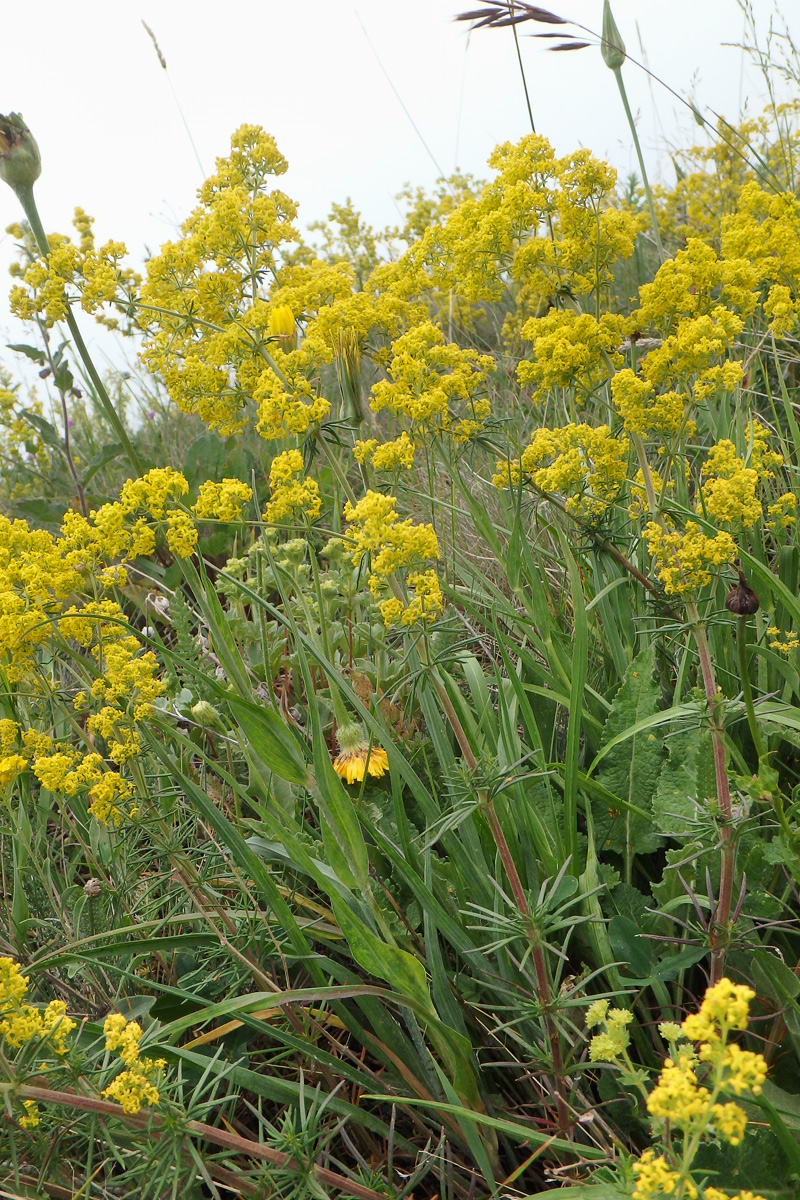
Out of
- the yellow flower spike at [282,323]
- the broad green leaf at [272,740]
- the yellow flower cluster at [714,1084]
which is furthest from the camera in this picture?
the yellow flower spike at [282,323]

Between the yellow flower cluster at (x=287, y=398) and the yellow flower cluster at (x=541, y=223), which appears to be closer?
the yellow flower cluster at (x=287, y=398)

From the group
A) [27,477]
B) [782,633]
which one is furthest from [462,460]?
[27,477]

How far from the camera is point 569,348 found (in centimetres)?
194

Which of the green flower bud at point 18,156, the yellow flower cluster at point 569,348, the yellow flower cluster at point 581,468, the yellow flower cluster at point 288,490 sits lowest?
the yellow flower cluster at point 581,468

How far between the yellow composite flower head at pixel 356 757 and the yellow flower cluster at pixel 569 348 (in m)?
0.92

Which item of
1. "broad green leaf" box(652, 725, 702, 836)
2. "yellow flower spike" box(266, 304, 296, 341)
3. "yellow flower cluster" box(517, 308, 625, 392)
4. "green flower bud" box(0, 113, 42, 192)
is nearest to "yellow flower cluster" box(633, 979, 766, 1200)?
"broad green leaf" box(652, 725, 702, 836)

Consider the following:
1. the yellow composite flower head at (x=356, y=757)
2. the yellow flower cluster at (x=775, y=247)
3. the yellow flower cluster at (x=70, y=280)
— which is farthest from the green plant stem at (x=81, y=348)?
the yellow flower cluster at (x=775, y=247)

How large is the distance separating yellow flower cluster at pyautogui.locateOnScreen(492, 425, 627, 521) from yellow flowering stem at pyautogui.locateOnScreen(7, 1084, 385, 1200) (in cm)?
123

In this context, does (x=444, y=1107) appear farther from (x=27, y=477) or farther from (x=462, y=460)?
(x=27, y=477)

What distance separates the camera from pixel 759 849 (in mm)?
1509

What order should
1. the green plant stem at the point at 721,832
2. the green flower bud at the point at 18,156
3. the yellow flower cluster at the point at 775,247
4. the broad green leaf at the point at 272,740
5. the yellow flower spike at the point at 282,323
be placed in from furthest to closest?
1. the green flower bud at the point at 18,156
2. the yellow flower cluster at the point at 775,247
3. the yellow flower spike at the point at 282,323
4. the broad green leaf at the point at 272,740
5. the green plant stem at the point at 721,832

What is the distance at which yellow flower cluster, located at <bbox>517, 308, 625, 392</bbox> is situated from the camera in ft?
6.38

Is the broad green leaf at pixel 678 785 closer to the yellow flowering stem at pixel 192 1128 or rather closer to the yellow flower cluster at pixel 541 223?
the yellow flowering stem at pixel 192 1128

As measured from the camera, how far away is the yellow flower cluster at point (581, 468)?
1713mm
